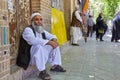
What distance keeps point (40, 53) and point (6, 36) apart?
134cm

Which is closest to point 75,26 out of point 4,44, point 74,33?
point 74,33

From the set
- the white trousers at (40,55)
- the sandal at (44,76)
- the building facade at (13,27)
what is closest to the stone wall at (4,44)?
the building facade at (13,27)

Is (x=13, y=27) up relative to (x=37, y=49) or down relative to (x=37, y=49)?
up

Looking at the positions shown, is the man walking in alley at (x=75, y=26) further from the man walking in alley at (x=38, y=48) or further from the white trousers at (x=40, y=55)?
the white trousers at (x=40, y=55)

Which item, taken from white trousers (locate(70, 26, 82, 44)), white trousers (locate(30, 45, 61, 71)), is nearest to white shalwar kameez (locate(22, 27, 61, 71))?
white trousers (locate(30, 45, 61, 71))

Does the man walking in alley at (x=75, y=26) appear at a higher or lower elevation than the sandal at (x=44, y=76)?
higher

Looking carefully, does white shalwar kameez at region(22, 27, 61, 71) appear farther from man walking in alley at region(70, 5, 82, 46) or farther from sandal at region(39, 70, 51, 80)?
man walking in alley at region(70, 5, 82, 46)

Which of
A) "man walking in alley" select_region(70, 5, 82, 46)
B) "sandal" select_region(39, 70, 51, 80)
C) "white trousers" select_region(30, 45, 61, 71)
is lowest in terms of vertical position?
"sandal" select_region(39, 70, 51, 80)

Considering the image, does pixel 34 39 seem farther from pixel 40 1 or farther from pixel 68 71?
pixel 40 1

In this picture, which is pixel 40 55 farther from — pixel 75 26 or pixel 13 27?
pixel 75 26

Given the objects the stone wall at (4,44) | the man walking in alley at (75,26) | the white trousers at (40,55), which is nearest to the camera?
the stone wall at (4,44)

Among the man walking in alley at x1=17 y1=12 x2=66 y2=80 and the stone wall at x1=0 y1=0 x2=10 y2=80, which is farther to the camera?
the man walking in alley at x1=17 y1=12 x2=66 y2=80

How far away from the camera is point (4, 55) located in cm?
520

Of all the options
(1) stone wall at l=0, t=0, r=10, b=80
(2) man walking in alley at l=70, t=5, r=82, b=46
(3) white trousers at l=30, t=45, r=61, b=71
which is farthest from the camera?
(2) man walking in alley at l=70, t=5, r=82, b=46
